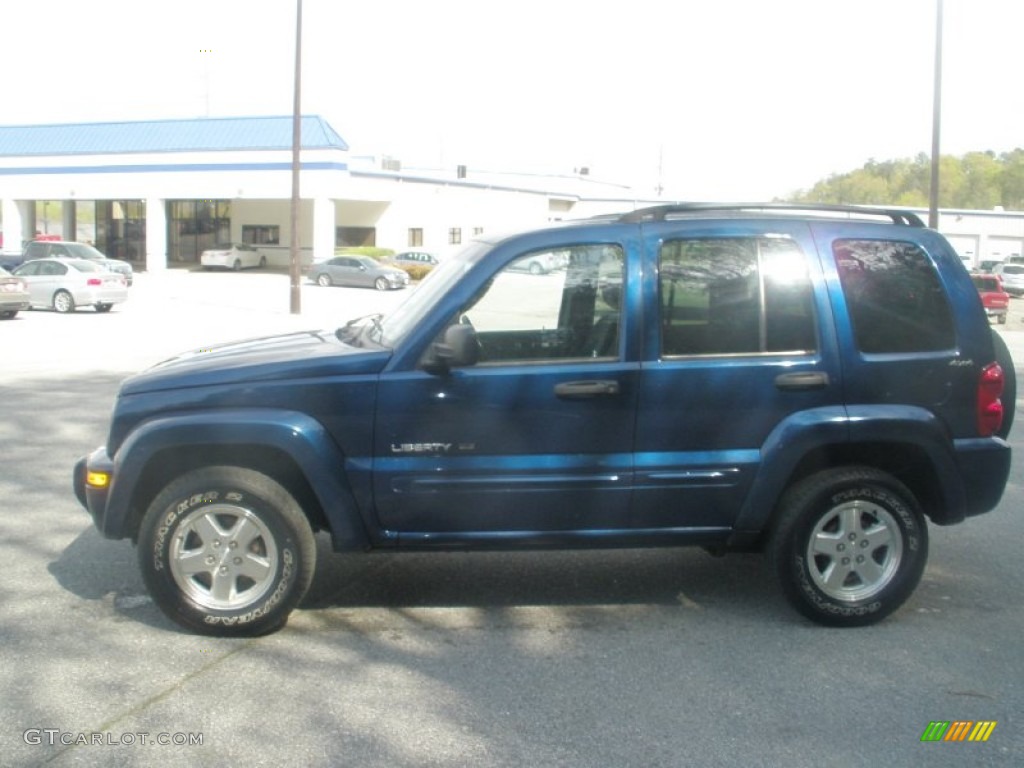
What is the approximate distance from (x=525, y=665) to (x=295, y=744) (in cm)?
117

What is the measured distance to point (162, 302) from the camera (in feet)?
113

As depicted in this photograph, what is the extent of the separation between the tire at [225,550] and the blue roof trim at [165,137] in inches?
1886

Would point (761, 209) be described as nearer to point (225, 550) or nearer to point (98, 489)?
point (225, 550)

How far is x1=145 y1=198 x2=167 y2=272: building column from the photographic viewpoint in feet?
181

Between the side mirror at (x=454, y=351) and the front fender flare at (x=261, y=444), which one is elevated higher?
the side mirror at (x=454, y=351)

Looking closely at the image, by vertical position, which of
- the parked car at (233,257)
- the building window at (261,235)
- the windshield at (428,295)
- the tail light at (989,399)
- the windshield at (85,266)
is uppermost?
the building window at (261,235)

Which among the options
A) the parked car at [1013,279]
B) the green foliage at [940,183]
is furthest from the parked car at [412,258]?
the parked car at [1013,279]

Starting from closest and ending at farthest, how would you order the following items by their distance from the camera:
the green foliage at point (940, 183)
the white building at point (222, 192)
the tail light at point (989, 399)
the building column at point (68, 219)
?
1. the tail light at point (989, 399)
2. the green foliage at point (940, 183)
3. the white building at point (222, 192)
4. the building column at point (68, 219)

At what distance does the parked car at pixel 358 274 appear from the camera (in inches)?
1781

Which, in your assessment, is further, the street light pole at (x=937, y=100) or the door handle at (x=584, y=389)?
the street light pole at (x=937, y=100)

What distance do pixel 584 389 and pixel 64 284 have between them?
25.6m

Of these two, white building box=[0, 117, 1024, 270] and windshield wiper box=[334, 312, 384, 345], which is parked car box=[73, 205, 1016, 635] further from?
white building box=[0, 117, 1024, 270]

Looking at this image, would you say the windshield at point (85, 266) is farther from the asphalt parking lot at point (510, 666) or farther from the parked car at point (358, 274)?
the asphalt parking lot at point (510, 666)

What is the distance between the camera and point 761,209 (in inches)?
228
